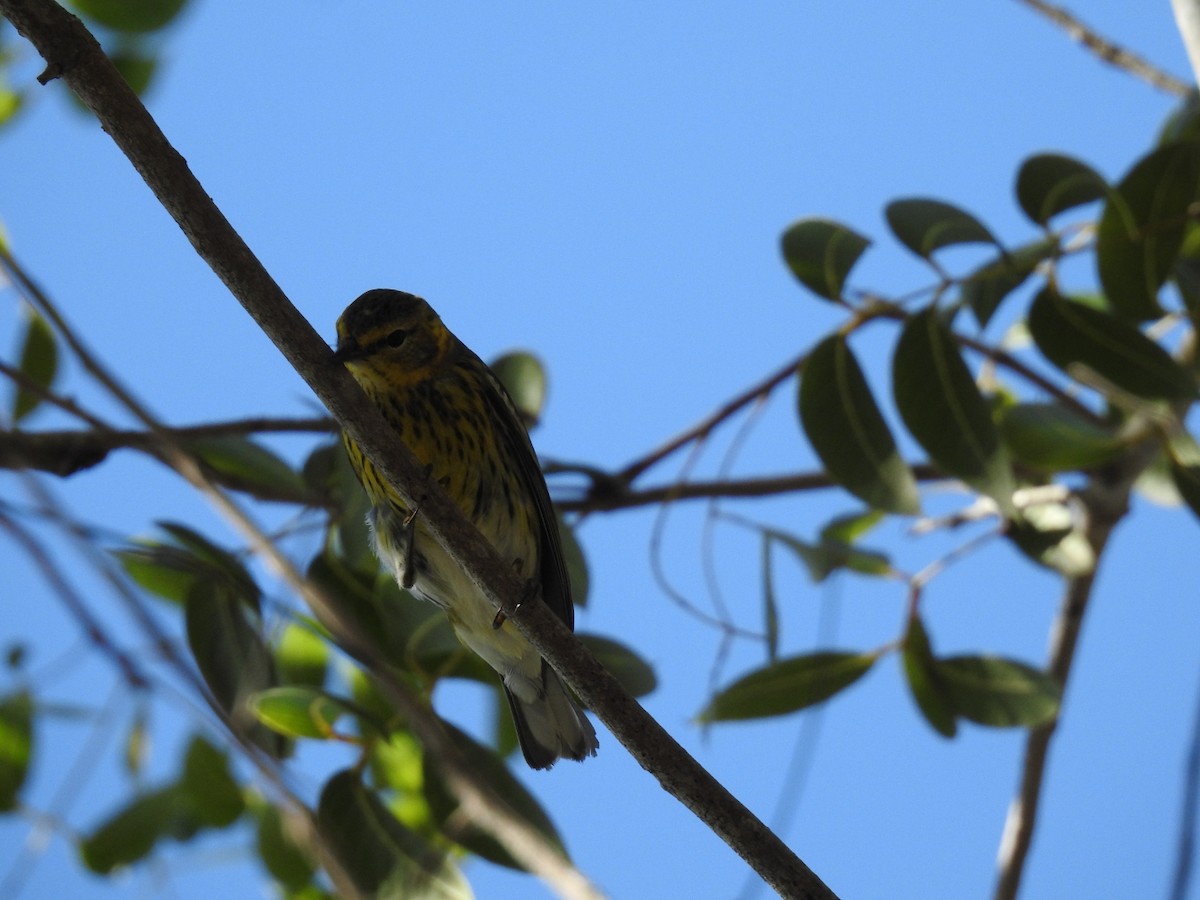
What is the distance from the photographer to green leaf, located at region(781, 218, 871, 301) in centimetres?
311

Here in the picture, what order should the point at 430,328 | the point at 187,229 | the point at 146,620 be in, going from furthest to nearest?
the point at 430,328, the point at 187,229, the point at 146,620

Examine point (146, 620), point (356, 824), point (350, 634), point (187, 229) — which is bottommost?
point (356, 824)

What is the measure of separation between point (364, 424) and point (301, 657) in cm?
152

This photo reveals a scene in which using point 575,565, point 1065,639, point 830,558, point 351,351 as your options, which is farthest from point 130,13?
point 1065,639

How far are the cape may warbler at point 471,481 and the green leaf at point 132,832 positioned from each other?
38.0 inches

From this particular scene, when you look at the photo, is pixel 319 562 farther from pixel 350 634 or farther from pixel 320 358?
pixel 350 634

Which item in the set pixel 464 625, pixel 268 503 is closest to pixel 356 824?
pixel 464 625

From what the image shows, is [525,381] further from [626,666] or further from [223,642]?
[223,642]

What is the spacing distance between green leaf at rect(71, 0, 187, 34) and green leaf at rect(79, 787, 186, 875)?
1.96 metres

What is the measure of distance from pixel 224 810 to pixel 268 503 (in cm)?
83

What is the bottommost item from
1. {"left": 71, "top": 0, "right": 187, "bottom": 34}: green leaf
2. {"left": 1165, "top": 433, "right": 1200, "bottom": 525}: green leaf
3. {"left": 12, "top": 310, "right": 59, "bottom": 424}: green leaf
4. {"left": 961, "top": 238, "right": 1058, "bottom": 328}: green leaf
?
{"left": 1165, "top": 433, "right": 1200, "bottom": 525}: green leaf

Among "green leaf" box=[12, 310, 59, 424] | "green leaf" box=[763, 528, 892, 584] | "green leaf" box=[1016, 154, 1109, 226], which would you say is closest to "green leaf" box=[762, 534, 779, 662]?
"green leaf" box=[763, 528, 892, 584]

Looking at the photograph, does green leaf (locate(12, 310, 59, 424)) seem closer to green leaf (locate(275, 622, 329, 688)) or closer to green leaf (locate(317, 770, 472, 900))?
green leaf (locate(275, 622, 329, 688))

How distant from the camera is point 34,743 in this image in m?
3.10
